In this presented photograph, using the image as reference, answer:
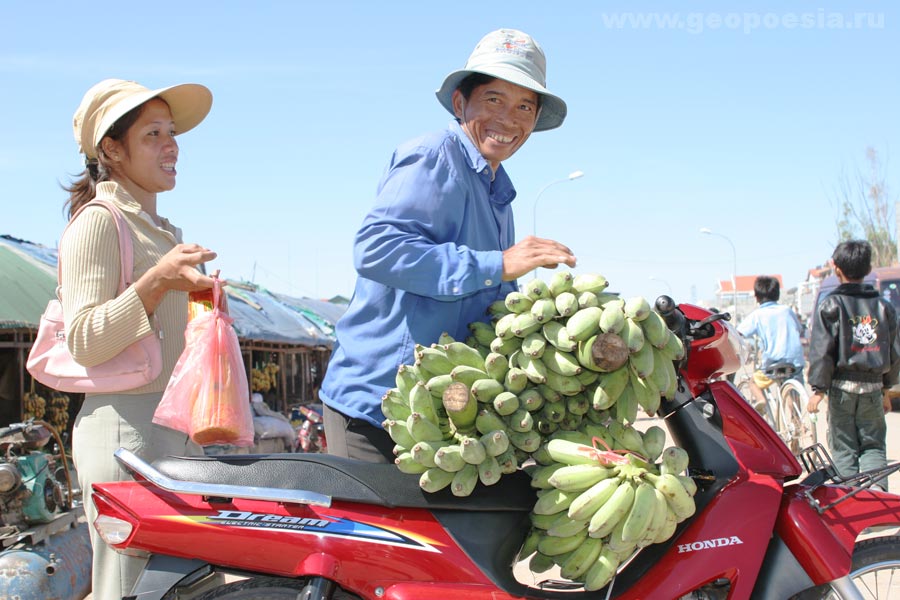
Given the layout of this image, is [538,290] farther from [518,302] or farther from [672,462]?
[672,462]

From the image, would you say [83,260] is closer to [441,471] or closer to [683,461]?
[441,471]

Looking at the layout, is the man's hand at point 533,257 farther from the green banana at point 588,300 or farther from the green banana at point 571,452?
the green banana at point 571,452

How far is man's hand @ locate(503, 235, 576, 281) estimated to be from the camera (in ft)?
8.16

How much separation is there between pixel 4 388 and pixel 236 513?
807 centimetres

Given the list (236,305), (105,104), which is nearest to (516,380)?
(105,104)

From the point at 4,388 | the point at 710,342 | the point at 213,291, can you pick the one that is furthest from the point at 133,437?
the point at 4,388

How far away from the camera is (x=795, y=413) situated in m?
9.20

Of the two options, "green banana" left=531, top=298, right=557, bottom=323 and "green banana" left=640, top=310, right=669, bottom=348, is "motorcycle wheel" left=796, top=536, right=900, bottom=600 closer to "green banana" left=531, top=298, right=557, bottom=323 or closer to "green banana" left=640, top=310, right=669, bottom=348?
"green banana" left=640, top=310, right=669, bottom=348

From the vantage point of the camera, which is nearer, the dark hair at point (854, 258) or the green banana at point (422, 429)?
the green banana at point (422, 429)

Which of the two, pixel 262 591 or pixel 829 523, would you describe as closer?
pixel 262 591

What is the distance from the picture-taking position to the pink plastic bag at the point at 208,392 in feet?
8.41

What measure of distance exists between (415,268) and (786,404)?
7.76 m

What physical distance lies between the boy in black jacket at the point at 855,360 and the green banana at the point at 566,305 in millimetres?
4203

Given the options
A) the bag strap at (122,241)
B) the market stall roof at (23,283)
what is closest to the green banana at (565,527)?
the bag strap at (122,241)
